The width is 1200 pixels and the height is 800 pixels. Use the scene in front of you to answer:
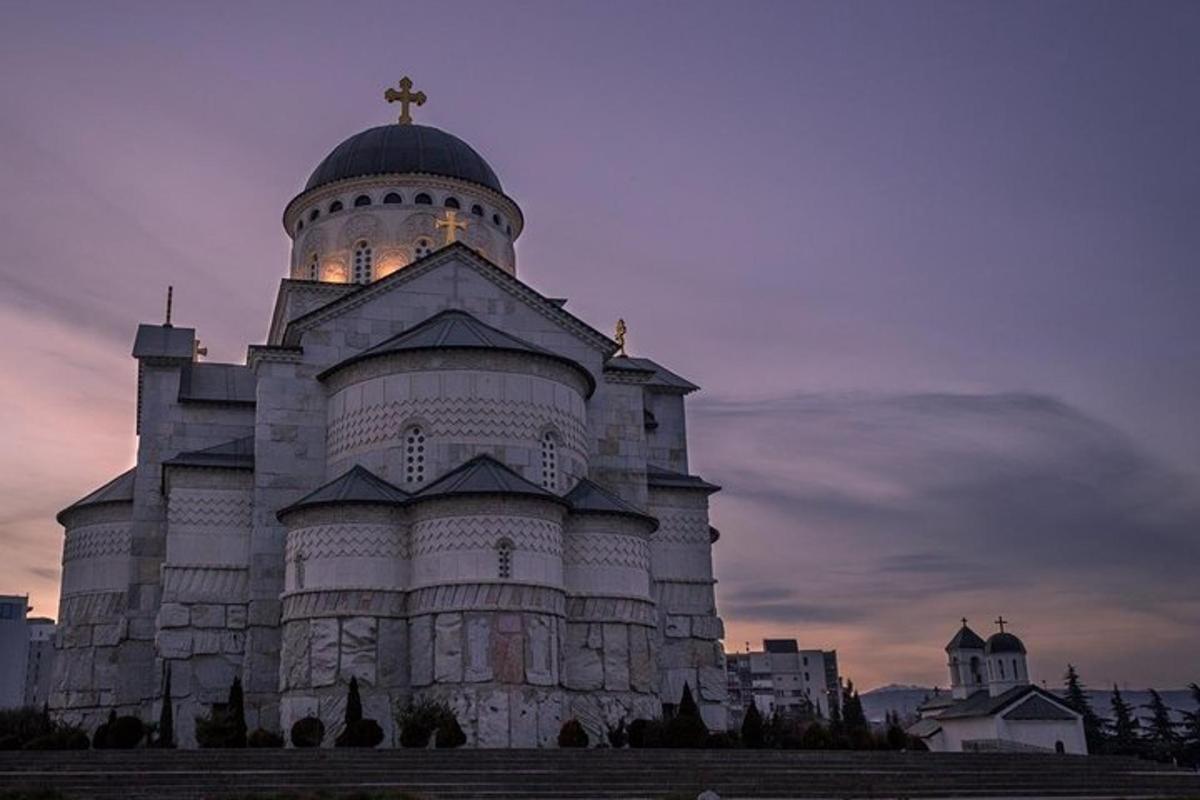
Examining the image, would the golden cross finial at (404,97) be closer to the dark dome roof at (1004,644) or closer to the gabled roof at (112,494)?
the gabled roof at (112,494)

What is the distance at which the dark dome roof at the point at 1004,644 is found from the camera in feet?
255

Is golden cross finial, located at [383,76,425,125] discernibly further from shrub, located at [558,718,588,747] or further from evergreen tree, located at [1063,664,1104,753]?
evergreen tree, located at [1063,664,1104,753]

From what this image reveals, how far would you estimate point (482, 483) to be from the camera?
30.7 m

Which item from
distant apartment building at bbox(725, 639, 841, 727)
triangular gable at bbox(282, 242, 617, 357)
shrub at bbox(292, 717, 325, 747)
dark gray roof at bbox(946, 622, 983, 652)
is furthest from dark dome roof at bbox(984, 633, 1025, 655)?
shrub at bbox(292, 717, 325, 747)

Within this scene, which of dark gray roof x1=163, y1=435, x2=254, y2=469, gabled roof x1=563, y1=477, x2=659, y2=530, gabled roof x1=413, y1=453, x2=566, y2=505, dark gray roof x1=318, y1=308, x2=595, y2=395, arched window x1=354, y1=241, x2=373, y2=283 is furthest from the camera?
arched window x1=354, y1=241, x2=373, y2=283

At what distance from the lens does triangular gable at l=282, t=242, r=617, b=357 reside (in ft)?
117

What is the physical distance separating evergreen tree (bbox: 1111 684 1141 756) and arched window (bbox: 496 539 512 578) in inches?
2122

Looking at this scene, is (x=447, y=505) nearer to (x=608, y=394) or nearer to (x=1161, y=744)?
(x=608, y=394)

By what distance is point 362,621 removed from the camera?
1187 inches

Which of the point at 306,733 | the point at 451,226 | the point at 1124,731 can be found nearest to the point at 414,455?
the point at 306,733

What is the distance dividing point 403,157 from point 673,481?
14.3 metres

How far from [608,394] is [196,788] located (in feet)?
65.1

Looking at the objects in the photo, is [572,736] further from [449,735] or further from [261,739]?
[261,739]

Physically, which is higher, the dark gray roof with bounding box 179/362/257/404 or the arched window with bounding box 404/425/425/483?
the dark gray roof with bounding box 179/362/257/404
